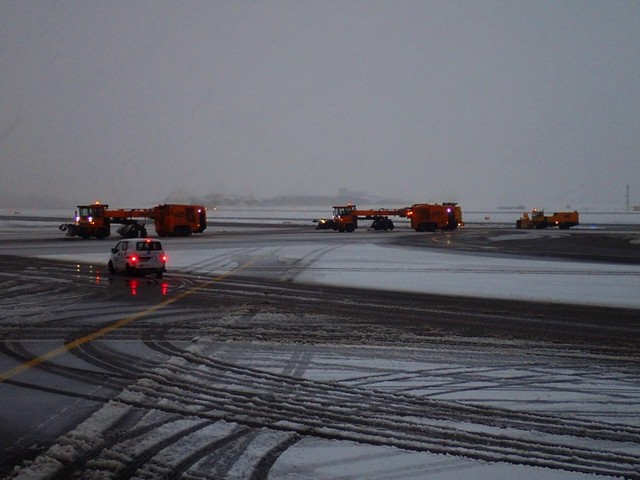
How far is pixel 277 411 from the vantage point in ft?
29.5

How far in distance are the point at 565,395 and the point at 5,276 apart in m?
25.3

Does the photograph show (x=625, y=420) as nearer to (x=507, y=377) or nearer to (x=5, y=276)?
(x=507, y=377)

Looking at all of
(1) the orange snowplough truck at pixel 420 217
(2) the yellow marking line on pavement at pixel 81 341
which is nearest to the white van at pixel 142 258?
(2) the yellow marking line on pavement at pixel 81 341

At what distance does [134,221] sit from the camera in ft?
214

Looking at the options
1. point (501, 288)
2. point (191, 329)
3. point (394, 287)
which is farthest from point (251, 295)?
point (501, 288)

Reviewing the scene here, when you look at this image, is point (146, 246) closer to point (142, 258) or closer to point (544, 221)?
point (142, 258)

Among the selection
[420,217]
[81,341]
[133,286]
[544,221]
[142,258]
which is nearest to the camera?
[81,341]

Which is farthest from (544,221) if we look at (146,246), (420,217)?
(146,246)

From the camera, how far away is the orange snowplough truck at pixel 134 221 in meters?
62.1

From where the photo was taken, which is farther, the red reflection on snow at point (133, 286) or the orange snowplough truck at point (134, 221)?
the orange snowplough truck at point (134, 221)

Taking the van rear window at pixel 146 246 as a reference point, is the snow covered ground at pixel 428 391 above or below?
below

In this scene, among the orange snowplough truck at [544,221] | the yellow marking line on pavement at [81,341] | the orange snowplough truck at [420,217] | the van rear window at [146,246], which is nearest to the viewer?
the yellow marking line on pavement at [81,341]

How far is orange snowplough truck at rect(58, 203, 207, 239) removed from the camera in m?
62.1

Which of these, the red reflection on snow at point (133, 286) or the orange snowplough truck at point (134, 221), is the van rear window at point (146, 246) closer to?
the red reflection on snow at point (133, 286)
